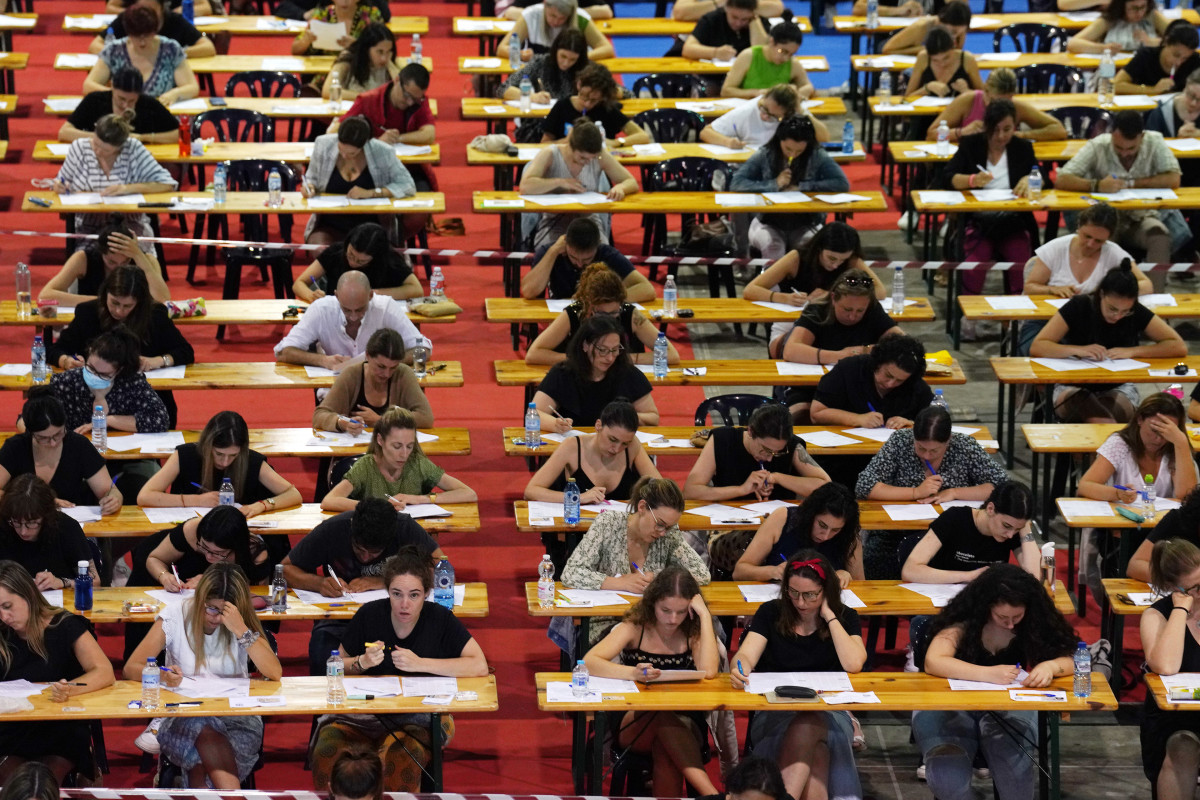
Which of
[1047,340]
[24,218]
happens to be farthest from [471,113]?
[1047,340]

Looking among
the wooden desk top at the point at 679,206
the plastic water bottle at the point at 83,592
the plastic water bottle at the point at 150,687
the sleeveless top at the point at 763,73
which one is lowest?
the plastic water bottle at the point at 150,687

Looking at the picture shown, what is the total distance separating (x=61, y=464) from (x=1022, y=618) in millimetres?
4298

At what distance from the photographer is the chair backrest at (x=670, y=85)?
1470 centimetres

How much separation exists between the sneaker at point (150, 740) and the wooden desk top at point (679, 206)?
193 inches

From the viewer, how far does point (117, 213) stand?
478 inches

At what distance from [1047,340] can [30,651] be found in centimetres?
561

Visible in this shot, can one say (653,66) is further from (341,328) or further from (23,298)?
(23,298)

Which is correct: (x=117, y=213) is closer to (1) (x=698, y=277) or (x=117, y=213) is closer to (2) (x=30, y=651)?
(1) (x=698, y=277)

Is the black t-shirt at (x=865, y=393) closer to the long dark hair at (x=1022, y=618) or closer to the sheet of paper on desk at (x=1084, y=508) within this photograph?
the sheet of paper on desk at (x=1084, y=508)

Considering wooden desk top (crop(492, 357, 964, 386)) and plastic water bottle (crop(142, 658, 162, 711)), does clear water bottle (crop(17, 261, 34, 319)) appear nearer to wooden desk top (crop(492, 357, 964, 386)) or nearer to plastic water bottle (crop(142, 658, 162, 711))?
wooden desk top (crop(492, 357, 964, 386))

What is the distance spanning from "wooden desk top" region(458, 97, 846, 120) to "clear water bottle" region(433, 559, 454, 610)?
6143 millimetres

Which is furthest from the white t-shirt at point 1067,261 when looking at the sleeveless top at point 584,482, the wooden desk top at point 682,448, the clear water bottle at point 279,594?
the clear water bottle at point 279,594

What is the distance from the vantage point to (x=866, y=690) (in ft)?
24.2

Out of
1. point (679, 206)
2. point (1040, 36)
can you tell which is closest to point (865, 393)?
point (679, 206)
